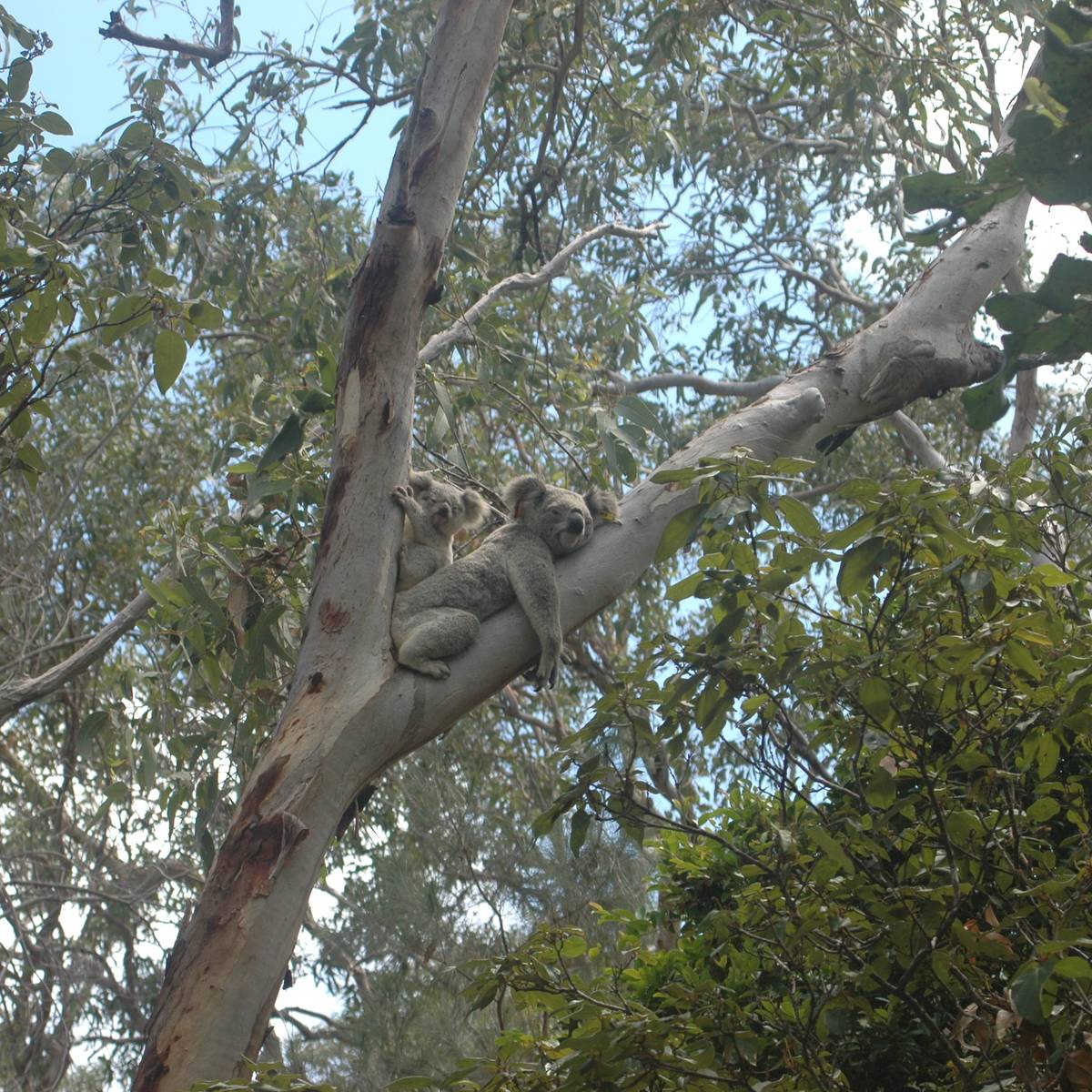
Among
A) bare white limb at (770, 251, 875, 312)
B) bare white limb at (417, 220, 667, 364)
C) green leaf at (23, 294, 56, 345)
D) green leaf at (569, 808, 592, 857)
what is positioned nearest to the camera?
green leaf at (569, 808, 592, 857)

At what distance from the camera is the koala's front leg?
2770 mm

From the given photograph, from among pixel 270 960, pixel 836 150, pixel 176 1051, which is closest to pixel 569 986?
pixel 270 960

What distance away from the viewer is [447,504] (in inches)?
143

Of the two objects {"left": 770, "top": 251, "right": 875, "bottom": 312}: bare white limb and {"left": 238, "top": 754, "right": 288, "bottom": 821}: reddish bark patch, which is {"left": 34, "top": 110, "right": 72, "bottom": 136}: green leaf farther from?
{"left": 770, "top": 251, "right": 875, "bottom": 312}: bare white limb

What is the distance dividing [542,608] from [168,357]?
1166 millimetres

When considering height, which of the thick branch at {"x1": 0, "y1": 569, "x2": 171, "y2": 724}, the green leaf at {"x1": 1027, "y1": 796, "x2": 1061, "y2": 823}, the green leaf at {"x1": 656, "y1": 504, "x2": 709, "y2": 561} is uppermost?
the thick branch at {"x1": 0, "y1": 569, "x2": 171, "y2": 724}

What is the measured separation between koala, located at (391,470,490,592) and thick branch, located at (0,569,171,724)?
88cm

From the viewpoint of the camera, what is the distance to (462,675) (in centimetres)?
255

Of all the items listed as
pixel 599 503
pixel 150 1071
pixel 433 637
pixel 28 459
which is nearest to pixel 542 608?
pixel 433 637

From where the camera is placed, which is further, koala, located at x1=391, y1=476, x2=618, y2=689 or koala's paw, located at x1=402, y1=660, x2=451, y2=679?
koala, located at x1=391, y1=476, x2=618, y2=689

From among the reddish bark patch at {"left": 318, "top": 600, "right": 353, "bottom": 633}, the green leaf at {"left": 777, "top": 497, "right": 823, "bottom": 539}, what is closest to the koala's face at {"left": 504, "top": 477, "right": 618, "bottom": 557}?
the reddish bark patch at {"left": 318, "top": 600, "right": 353, "bottom": 633}

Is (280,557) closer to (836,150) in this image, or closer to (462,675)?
(462,675)

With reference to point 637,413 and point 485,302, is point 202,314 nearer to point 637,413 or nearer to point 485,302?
point 637,413

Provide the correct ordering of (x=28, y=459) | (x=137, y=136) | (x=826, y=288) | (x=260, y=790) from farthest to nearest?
(x=826, y=288) < (x=137, y=136) < (x=28, y=459) < (x=260, y=790)
